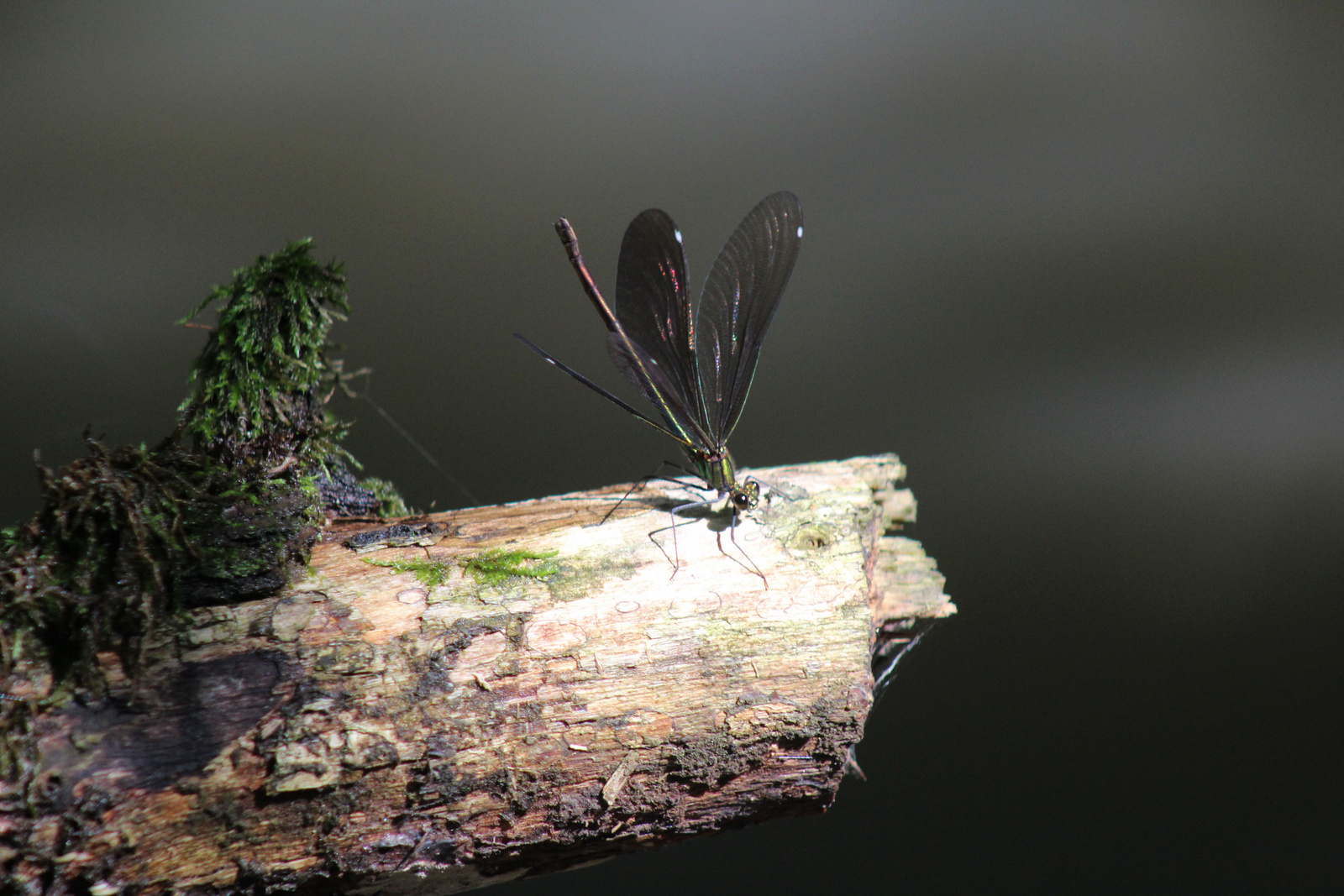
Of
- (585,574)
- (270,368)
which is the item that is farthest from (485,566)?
(270,368)

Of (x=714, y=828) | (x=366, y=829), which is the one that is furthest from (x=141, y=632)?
(x=714, y=828)

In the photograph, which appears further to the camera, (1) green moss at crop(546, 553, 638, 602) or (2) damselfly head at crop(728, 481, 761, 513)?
(2) damselfly head at crop(728, 481, 761, 513)

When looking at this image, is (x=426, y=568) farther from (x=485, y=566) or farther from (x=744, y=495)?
(x=744, y=495)

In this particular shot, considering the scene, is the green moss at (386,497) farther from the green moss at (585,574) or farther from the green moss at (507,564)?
the green moss at (585,574)

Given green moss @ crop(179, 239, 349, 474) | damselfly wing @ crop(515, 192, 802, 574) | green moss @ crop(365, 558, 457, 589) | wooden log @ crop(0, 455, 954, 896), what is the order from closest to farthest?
1. wooden log @ crop(0, 455, 954, 896)
2. green moss @ crop(365, 558, 457, 589)
3. green moss @ crop(179, 239, 349, 474)
4. damselfly wing @ crop(515, 192, 802, 574)

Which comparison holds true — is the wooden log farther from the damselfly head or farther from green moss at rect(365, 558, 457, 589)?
the damselfly head

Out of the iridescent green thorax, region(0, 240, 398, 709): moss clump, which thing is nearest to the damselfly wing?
the iridescent green thorax

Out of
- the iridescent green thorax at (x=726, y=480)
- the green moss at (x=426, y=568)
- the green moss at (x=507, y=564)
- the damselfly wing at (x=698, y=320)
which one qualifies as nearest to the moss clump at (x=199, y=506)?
the green moss at (x=426, y=568)

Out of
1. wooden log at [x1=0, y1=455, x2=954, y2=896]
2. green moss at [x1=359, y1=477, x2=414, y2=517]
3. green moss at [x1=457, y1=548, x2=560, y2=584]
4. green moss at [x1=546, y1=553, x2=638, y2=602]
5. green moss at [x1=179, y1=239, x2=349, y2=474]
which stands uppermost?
green moss at [x1=179, y1=239, x2=349, y2=474]
